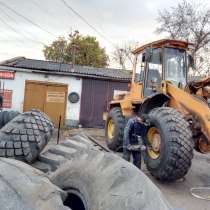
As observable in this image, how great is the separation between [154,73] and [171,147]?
3.26 m

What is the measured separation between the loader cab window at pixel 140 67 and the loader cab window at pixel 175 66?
0.79m

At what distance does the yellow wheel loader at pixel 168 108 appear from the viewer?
26.1 feet

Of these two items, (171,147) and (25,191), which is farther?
(171,147)

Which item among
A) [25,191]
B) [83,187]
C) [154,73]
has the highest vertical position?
[154,73]

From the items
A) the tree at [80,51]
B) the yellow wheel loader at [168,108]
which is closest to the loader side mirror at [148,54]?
the yellow wheel loader at [168,108]

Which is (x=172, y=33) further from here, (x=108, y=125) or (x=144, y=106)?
(x=144, y=106)

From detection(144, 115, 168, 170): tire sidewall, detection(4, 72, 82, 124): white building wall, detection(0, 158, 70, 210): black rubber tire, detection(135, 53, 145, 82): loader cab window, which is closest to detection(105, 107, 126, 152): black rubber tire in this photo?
detection(135, 53, 145, 82): loader cab window

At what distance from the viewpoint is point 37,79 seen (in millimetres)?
21656

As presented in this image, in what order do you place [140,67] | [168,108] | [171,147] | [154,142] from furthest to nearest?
[140,67]
[154,142]
[168,108]
[171,147]

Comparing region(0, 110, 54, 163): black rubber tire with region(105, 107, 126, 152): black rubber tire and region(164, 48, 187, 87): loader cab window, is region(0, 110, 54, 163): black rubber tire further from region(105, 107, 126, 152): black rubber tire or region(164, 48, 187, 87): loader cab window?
region(105, 107, 126, 152): black rubber tire

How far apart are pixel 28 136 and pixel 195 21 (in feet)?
101

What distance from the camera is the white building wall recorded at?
2141cm

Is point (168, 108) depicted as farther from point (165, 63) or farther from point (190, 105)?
point (165, 63)

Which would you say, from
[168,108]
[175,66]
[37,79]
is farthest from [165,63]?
[37,79]
